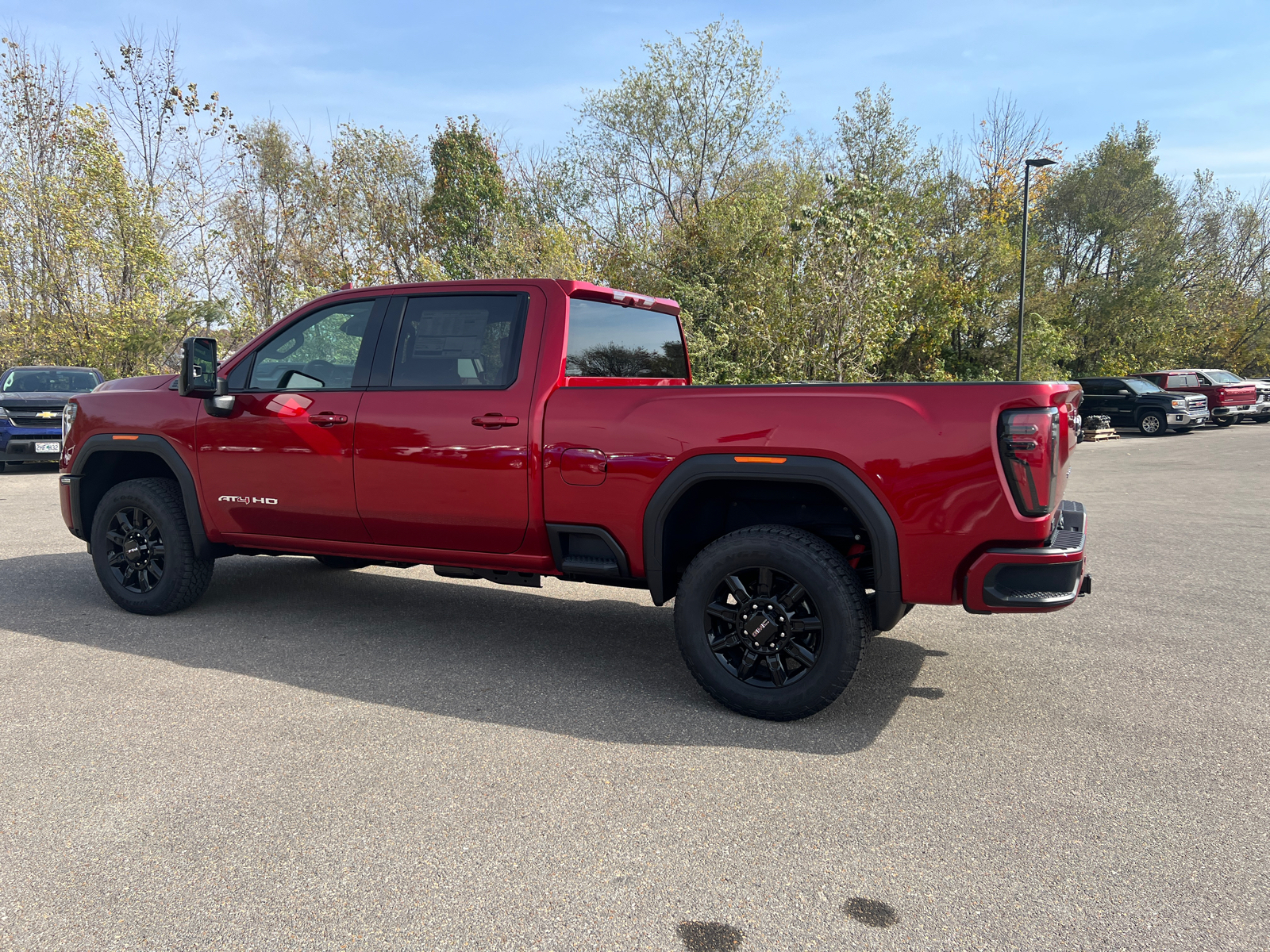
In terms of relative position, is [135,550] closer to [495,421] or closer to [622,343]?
[495,421]

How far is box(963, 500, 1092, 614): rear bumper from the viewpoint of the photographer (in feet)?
11.4

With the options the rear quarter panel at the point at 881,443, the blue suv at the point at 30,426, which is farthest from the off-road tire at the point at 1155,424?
the blue suv at the point at 30,426

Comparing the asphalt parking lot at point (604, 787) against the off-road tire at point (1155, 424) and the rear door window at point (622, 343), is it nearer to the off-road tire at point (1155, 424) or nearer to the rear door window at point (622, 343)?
the rear door window at point (622, 343)

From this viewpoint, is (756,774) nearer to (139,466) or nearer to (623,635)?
(623,635)

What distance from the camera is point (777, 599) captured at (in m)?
3.91

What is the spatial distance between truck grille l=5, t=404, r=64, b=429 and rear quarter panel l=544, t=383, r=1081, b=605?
45.6ft

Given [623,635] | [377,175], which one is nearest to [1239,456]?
[623,635]

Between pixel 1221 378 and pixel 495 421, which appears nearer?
pixel 495 421

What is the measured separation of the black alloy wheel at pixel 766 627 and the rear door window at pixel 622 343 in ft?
4.73

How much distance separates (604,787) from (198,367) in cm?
348

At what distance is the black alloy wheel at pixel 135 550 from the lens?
5.59 m

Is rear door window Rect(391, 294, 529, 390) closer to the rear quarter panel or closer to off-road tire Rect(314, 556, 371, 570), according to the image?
the rear quarter panel

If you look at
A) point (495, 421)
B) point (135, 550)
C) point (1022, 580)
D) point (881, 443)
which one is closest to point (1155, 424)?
point (1022, 580)

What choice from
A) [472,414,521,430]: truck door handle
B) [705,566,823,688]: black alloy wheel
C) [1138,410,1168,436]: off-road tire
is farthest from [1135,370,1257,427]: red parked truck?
[472,414,521,430]: truck door handle
